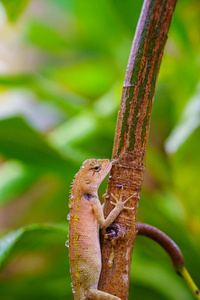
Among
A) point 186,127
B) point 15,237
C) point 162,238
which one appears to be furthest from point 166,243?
point 186,127

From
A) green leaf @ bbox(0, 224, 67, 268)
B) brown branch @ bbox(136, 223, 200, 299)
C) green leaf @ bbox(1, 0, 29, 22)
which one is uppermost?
green leaf @ bbox(1, 0, 29, 22)

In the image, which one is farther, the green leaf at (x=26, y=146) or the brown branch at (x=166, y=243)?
the green leaf at (x=26, y=146)

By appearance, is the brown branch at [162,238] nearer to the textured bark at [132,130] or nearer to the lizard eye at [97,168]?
the textured bark at [132,130]

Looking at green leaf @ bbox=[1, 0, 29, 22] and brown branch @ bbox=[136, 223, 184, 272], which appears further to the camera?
green leaf @ bbox=[1, 0, 29, 22]

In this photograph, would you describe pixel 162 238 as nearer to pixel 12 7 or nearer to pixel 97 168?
pixel 97 168

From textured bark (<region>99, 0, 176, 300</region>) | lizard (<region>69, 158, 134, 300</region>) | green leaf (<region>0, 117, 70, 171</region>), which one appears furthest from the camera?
green leaf (<region>0, 117, 70, 171</region>)

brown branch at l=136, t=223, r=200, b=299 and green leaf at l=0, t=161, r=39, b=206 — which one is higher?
green leaf at l=0, t=161, r=39, b=206

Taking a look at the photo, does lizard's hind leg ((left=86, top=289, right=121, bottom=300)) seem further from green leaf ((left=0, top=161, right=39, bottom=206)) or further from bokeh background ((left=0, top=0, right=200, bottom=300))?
green leaf ((left=0, top=161, right=39, bottom=206))

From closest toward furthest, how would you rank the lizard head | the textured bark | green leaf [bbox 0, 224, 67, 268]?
the textured bark
green leaf [bbox 0, 224, 67, 268]
the lizard head

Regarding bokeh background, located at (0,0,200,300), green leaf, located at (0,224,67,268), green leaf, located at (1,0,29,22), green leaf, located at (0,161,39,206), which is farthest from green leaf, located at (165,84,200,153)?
green leaf, located at (1,0,29,22)

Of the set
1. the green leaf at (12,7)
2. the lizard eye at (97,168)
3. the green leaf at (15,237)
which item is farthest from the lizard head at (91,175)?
the green leaf at (12,7)
